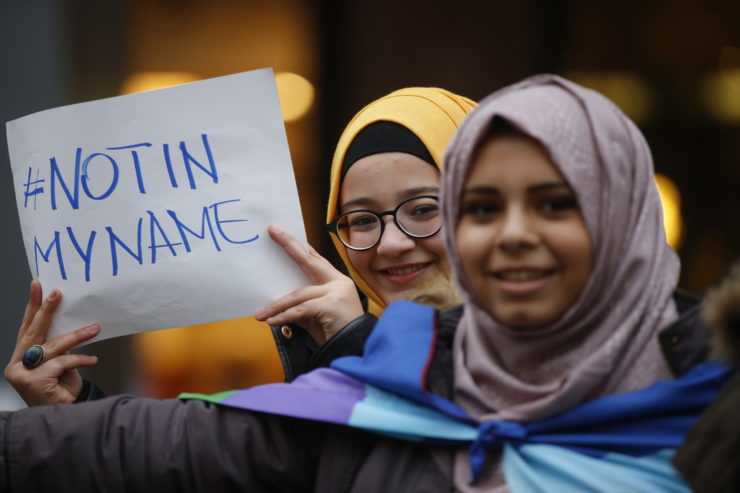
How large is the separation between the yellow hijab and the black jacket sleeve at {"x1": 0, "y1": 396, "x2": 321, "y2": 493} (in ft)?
2.43

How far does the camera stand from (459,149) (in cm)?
190

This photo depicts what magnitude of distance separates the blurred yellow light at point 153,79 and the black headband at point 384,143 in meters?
3.82

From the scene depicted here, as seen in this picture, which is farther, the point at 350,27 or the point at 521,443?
the point at 350,27

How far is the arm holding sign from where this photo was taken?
2383mm

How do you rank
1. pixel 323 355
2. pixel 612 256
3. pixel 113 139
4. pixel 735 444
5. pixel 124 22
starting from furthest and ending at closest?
pixel 124 22
pixel 113 139
pixel 323 355
pixel 612 256
pixel 735 444

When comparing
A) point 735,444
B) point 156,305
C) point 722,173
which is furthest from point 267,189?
point 722,173

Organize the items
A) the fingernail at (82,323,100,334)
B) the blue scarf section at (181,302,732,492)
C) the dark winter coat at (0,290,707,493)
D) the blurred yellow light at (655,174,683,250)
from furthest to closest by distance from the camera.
Answer: the blurred yellow light at (655,174,683,250) → the fingernail at (82,323,100,334) → the dark winter coat at (0,290,707,493) → the blue scarf section at (181,302,732,492)

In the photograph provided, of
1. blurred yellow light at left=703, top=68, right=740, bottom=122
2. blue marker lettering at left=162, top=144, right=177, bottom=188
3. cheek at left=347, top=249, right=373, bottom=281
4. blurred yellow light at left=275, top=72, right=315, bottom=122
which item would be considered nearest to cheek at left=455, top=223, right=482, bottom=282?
cheek at left=347, top=249, right=373, bottom=281

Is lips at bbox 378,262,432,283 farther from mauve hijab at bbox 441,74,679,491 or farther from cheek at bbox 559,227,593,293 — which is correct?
cheek at bbox 559,227,593,293

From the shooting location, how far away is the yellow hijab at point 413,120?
106 inches

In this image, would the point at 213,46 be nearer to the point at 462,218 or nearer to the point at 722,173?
the point at 722,173

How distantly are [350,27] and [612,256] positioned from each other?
482 cm

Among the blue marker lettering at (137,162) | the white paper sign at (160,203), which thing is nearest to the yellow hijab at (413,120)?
the white paper sign at (160,203)

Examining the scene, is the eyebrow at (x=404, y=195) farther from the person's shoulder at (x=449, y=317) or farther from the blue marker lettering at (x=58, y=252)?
the blue marker lettering at (x=58, y=252)
